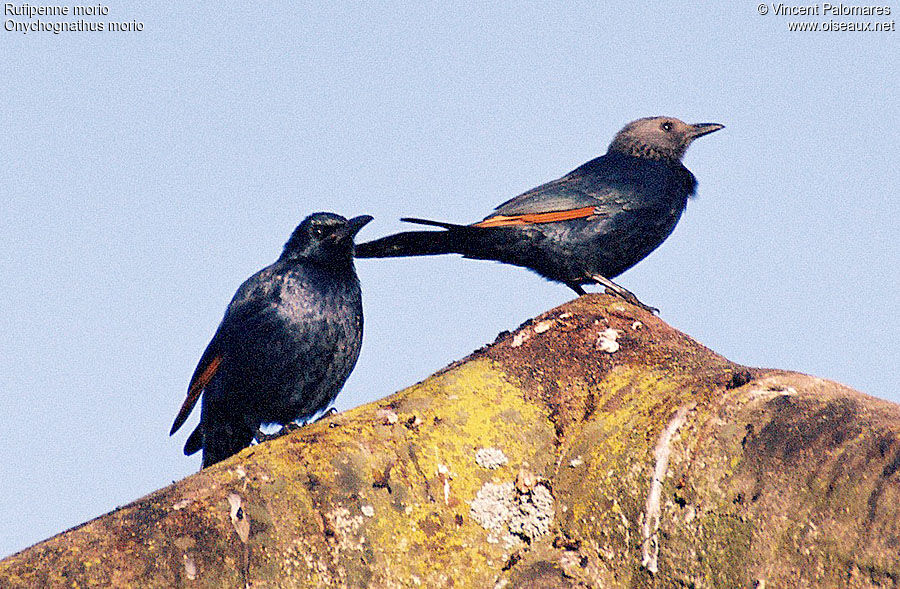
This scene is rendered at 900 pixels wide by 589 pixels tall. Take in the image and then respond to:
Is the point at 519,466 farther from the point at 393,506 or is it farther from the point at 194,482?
the point at 194,482

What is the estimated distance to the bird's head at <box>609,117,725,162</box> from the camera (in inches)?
340

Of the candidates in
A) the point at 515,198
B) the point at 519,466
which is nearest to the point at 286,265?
the point at 515,198

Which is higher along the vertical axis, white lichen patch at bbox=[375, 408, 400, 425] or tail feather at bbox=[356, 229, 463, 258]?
tail feather at bbox=[356, 229, 463, 258]

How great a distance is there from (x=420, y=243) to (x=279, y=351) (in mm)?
1512

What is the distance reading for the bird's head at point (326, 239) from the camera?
21.7 ft

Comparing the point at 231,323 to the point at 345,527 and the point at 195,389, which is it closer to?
the point at 195,389

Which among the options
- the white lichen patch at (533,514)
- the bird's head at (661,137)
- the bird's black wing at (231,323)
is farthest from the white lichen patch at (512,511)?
the bird's head at (661,137)

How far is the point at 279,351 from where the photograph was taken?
241 inches

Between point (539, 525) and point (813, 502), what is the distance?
89cm

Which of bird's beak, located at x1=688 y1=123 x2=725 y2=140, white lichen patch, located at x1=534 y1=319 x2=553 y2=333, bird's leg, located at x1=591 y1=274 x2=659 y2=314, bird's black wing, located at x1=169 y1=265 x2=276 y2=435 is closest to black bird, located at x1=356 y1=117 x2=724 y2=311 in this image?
bird's leg, located at x1=591 y1=274 x2=659 y2=314

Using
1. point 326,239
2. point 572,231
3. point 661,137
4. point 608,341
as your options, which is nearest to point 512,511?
point 608,341

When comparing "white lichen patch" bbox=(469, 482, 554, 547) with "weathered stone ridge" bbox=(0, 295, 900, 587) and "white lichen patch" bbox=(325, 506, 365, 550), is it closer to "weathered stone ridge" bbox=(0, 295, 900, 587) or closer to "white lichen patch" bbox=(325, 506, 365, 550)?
"weathered stone ridge" bbox=(0, 295, 900, 587)

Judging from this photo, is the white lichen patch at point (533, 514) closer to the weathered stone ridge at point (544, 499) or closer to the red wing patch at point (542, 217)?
the weathered stone ridge at point (544, 499)

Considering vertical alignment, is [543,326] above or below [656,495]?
above
